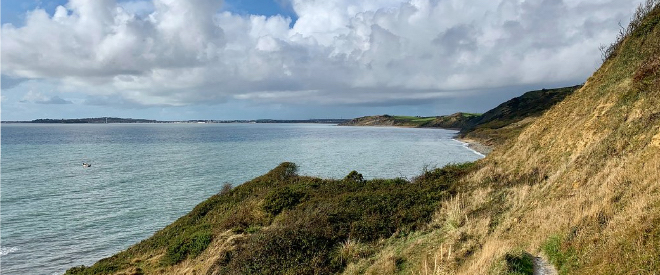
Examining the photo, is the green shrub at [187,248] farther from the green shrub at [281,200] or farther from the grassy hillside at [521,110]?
the grassy hillside at [521,110]

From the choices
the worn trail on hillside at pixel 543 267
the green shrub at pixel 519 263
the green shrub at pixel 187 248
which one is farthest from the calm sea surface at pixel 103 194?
the worn trail on hillside at pixel 543 267

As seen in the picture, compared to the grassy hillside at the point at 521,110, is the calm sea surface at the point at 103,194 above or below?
below

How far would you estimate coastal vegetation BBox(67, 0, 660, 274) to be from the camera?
10.1 meters

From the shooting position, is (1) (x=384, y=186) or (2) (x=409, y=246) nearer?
(2) (x=409, y=246)

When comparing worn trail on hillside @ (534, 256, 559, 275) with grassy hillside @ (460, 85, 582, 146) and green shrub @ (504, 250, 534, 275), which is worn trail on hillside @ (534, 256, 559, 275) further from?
grassy hillside @ (460, 85, 582, 146)

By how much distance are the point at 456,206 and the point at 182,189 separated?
4237 centimetres

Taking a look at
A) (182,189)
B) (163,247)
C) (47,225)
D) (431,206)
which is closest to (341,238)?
(431,206)

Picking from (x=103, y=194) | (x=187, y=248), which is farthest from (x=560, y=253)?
(x=103, y=194)

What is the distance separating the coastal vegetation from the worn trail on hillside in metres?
0.19

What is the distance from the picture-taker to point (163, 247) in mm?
26125

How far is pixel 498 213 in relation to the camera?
17.0 metres

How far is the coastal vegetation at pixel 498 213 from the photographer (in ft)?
33.1

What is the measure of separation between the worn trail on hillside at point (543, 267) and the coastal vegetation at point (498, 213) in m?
0.19

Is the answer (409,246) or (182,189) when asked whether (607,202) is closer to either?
(409,246)
